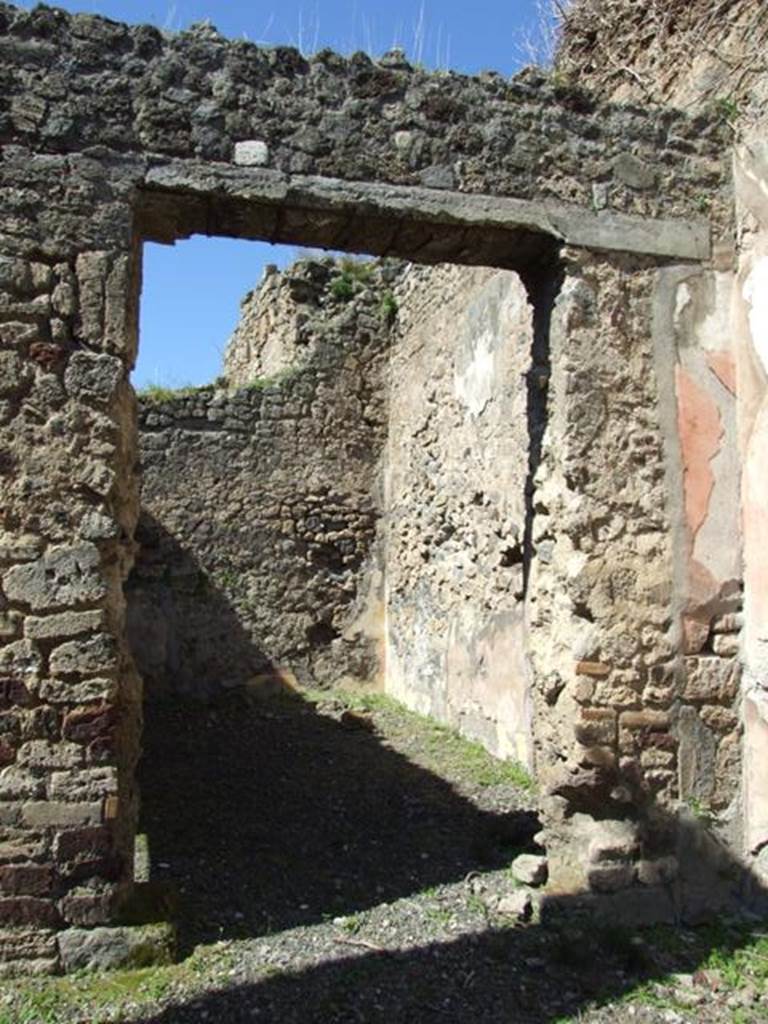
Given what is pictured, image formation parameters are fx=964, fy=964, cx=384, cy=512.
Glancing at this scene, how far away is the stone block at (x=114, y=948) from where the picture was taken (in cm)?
340

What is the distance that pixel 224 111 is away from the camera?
3895mm

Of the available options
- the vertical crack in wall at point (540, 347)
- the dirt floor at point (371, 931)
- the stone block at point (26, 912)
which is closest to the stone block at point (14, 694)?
the stone block at point (26, 912)

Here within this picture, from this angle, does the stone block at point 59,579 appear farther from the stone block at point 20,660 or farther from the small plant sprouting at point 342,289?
the small plant sprouting at point 342,289

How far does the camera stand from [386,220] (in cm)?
410

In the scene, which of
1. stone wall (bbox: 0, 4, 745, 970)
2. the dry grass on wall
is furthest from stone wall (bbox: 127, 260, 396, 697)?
stone wall (bbox: 0, 4, 745, 970)

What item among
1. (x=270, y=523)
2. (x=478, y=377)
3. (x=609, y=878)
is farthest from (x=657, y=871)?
(x=270, y=523)

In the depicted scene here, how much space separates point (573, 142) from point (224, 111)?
1.55 m

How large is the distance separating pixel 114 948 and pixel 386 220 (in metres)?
3.03

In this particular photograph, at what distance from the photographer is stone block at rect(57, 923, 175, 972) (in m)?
3.40

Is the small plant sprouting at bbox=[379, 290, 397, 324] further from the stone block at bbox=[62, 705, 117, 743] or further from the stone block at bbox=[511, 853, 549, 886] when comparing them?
the stone block at bbox=[62, 705, 117, 743]

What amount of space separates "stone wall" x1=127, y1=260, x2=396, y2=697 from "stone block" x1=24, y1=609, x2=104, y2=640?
17.6 ft

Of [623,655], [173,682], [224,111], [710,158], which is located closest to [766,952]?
[623,655]

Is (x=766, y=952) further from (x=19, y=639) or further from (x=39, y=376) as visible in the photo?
(x=39, y=376)

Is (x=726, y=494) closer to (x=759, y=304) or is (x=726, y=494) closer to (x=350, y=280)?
(x=759, y=304)
